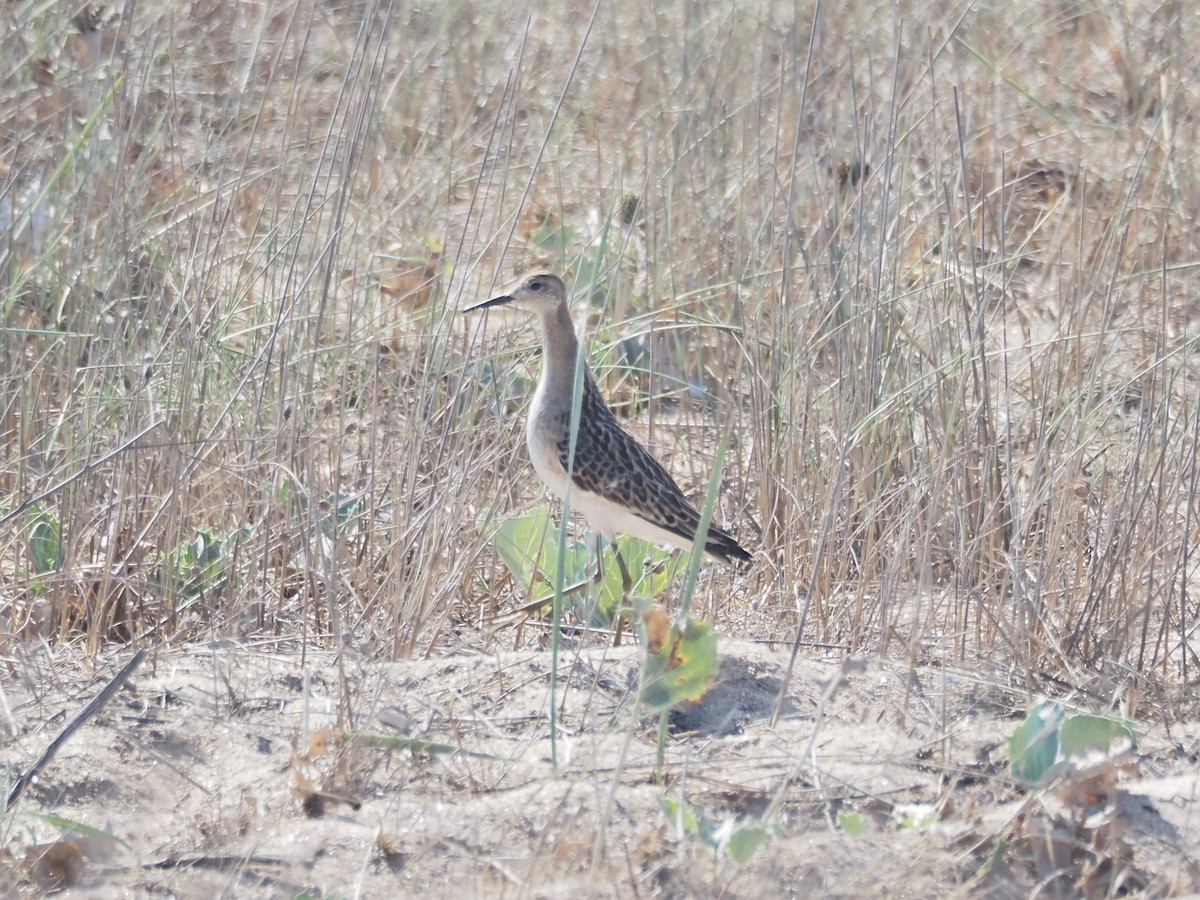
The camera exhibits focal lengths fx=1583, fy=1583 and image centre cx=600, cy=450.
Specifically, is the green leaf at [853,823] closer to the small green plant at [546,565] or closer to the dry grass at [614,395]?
the dry grass at [614,395]

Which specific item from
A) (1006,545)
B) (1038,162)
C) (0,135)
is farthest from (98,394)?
(1038,162)

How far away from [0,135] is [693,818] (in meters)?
4.33

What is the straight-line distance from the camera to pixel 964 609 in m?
3.71

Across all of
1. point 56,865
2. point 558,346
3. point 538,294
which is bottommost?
point 56,865

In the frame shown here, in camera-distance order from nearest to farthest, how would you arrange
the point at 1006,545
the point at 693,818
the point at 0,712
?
the point at 693,818 → the point at 0,712 → the point at 1006,545

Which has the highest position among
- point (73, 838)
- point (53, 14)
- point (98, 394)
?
point (53, 14)

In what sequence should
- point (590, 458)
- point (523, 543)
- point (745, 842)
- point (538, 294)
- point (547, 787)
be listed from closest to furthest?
1. point (745, 842)
2. point (547, 787)
3. point (523, 543)
4. point (590, 458)
5. point (538, 294)

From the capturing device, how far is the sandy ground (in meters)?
2.63

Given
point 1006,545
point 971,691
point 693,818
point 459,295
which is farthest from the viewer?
point 1006,545

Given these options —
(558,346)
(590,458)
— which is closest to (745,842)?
(590,458)

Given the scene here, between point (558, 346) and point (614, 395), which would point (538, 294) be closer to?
point (558, 346)

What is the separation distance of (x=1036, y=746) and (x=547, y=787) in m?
0.88

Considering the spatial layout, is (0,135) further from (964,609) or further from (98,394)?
(964,609)

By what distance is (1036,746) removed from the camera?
9.16 ft
